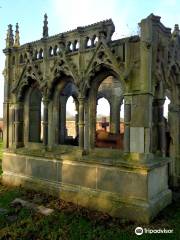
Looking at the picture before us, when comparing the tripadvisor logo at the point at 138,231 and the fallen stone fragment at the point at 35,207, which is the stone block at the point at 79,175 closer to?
the fallen stone fragment at the point at 35,207

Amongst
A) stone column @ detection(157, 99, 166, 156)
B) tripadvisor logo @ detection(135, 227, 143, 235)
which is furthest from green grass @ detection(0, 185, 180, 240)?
stone column @ detection(157, 99, 166, 156)

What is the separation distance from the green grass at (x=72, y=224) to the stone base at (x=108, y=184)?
0.29m

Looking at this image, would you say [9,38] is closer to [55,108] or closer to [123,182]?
[55,108]

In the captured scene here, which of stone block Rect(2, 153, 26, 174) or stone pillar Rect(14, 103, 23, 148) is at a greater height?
stone pillar Rect(14, 103, 23, 148)

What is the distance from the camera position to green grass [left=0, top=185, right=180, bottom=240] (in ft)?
20.0

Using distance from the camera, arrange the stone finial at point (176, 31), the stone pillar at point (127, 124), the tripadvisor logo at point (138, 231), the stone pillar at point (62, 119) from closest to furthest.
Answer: the tripadvisor logo at point (138, 231) → the stone pillar at point (127, 124) → the stone finial at point (176, 31) → the stone pillar at point (62, 119)

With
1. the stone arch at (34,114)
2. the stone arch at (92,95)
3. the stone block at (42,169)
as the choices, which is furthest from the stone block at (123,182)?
the stone arch at (34,114)

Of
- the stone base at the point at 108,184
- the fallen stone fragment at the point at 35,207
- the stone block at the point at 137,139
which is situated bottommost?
the fallen stone fragment at the point at 35,207

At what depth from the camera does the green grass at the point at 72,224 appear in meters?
6.10

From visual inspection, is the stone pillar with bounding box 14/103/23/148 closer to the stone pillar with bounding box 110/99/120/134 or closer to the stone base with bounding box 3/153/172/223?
the stone base with bounding box 3/153/172/223

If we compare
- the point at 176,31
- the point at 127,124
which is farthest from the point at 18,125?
the point at 176,31

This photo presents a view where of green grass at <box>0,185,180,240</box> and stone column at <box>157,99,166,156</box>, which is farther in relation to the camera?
stone column at <box>157,99,166,156</box>

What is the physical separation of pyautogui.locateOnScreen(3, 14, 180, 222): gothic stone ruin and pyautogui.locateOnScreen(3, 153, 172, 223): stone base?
0.03 meters

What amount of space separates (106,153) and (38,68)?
13.2 ft
